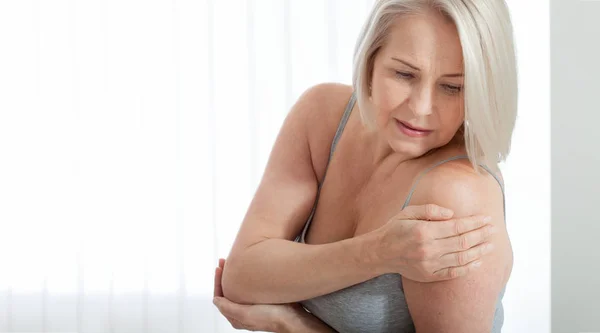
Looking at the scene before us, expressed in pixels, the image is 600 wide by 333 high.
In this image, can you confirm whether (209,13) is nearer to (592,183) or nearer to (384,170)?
(592,183)

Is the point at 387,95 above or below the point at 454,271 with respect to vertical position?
above

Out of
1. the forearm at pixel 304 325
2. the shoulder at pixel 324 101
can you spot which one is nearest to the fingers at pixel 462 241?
the forearm at pixel 304 325

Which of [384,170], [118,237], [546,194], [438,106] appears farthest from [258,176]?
[438,106]

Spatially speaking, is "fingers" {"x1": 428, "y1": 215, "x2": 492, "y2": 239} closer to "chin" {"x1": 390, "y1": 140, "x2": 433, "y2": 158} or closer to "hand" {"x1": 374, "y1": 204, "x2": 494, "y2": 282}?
"hand" {"x1": 374, "y1": 204, "x2": 494, "y2": 282}

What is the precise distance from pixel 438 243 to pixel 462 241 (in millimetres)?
35

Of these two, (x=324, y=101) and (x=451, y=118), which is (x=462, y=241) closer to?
(x=451, y=118)

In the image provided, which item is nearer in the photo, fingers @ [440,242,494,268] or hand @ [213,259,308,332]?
Answer: fingers @ [440,242,494,268]

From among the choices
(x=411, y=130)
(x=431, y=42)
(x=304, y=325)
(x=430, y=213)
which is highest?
(x=431, y=42)

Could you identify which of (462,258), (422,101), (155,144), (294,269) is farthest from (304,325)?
(155,144)

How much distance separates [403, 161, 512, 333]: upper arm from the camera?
3.65 feet

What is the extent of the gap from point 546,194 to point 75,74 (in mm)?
2090

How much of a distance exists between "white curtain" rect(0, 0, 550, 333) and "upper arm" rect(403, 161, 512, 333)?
196cm

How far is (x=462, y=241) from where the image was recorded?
1.09 meters

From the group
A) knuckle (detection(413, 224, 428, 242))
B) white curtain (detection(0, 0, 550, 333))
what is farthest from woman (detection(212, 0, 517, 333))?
white curtain (detection(0, 0, 550, 333))
